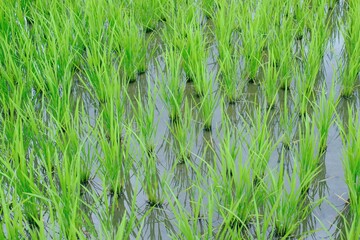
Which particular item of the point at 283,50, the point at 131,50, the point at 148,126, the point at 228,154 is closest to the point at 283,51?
the point at 283,50

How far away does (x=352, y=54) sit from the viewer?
242 cm

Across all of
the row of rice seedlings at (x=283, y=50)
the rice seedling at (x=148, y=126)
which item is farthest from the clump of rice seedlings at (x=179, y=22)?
the rice seedling at (x=148, y=126)

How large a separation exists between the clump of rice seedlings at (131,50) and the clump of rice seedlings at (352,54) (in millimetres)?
872

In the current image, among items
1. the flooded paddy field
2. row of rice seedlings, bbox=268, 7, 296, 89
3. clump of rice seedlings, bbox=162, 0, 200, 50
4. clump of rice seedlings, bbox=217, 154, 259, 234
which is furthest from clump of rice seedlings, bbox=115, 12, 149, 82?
clump of rice seedlings, bbox=217, 154, 259, 234

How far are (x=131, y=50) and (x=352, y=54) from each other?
0.92 m

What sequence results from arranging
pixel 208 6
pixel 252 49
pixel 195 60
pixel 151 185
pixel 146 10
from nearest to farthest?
pixel 151 185 → pixel 195 60 → pixel 252 49 → pixel 146 10 → pixel 208 6

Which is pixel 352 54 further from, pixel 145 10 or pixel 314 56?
pixel 145 10

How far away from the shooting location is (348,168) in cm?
178

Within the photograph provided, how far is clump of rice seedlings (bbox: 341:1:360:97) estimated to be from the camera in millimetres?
2365

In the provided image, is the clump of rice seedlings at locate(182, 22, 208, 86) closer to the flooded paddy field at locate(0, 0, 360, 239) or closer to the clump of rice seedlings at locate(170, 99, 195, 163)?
the flooded paddy field at locate(0, 0, 360, 239)

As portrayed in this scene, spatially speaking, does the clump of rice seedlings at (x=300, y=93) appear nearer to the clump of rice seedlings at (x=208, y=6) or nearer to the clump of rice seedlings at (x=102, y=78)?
the clump of rice seedlings at (x=102, y=78)

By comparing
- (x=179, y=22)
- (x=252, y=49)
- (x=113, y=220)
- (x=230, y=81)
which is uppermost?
(x=179, y=22)

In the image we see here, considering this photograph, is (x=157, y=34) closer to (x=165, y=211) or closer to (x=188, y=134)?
(x=188, y=134)

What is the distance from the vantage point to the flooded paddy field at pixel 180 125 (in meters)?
1.76
